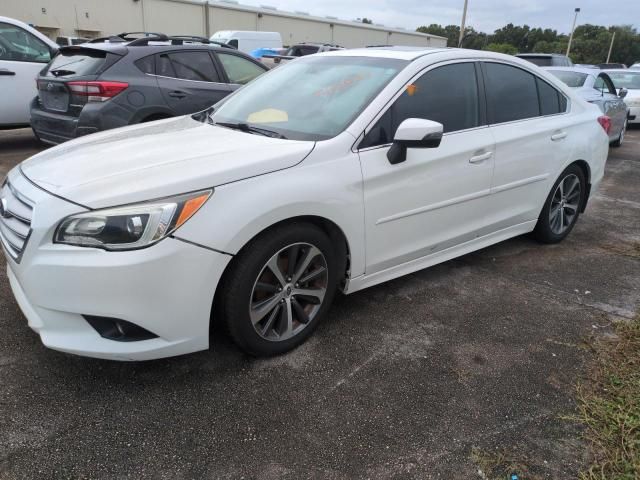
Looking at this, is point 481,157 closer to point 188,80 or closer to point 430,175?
point 430,175

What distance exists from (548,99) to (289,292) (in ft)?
9.53

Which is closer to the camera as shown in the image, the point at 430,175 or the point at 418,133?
the point at 418,133

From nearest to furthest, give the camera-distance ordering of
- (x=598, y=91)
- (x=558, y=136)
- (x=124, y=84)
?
(x=558, y=136) → (x=124, y=84) → (x=598, y=91)

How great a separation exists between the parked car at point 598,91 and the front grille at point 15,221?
809 cm

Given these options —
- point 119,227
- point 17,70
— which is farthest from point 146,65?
point 119,227

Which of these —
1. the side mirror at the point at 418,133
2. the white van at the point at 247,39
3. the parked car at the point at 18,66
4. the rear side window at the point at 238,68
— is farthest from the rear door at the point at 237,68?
the white van at the point at 247,39

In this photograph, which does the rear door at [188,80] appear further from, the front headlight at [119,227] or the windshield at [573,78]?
the windshield at [573,78]

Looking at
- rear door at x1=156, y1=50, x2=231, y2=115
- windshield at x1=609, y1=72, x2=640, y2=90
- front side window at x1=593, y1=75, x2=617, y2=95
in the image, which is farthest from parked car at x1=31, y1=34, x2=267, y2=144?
windshield at x1=609, y1=72, x2=640, y2=90

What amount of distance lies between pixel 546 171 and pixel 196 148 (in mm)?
2868

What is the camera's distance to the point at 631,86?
1241 cm

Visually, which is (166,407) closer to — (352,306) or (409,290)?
(352,306)

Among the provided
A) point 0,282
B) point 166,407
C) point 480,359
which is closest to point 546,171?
point 480,359

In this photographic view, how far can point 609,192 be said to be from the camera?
685cm

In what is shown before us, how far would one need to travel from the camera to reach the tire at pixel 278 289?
2.47m
